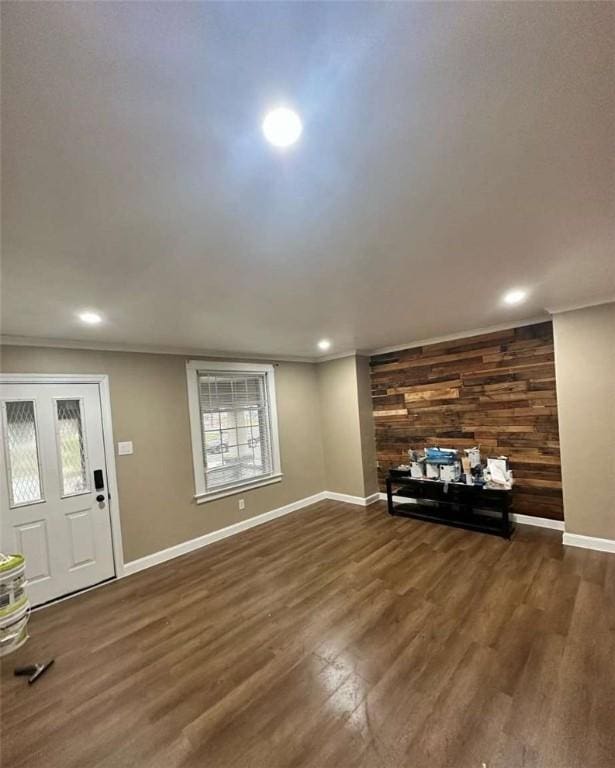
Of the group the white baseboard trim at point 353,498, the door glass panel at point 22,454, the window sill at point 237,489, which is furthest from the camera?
the white baseboard trim at point 353,498

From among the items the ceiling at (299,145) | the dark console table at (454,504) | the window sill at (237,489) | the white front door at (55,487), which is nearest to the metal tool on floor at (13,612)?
the white front door at (55,487)

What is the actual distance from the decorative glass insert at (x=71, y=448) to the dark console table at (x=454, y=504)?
3633mm

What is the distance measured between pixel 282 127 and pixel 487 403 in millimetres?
4081

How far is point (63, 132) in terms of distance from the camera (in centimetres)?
94

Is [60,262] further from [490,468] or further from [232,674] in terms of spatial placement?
[490,468]

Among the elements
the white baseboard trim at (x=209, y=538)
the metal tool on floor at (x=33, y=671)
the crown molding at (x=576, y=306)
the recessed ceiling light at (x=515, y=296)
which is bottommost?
the white baseboard trim at (x=209, y=538)

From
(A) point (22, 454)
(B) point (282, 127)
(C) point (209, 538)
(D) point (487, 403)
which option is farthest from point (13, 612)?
(D) point (487, 403)

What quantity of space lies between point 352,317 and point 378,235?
5.14ft

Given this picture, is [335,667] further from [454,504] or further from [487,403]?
[487,403]

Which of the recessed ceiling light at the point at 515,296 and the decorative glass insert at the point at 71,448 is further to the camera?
the decorative glass insert at the point at 71,448

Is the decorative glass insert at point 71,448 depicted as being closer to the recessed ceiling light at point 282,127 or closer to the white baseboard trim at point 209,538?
the white baseboard trim at point 209,538

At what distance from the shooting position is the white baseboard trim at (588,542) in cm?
323

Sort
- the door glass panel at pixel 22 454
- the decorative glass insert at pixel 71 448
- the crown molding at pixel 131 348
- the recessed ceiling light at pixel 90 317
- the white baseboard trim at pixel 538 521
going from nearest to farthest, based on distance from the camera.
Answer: the recessed ceiling light at pixel 90 317 → the door glass panel at pixel 22 454 → the crown molding at pixel 131 348 → the decorative glass insert at pixel 71 448 → the white baseboard trim at pixel 538 521

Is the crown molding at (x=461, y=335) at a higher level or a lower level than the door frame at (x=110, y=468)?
higher
